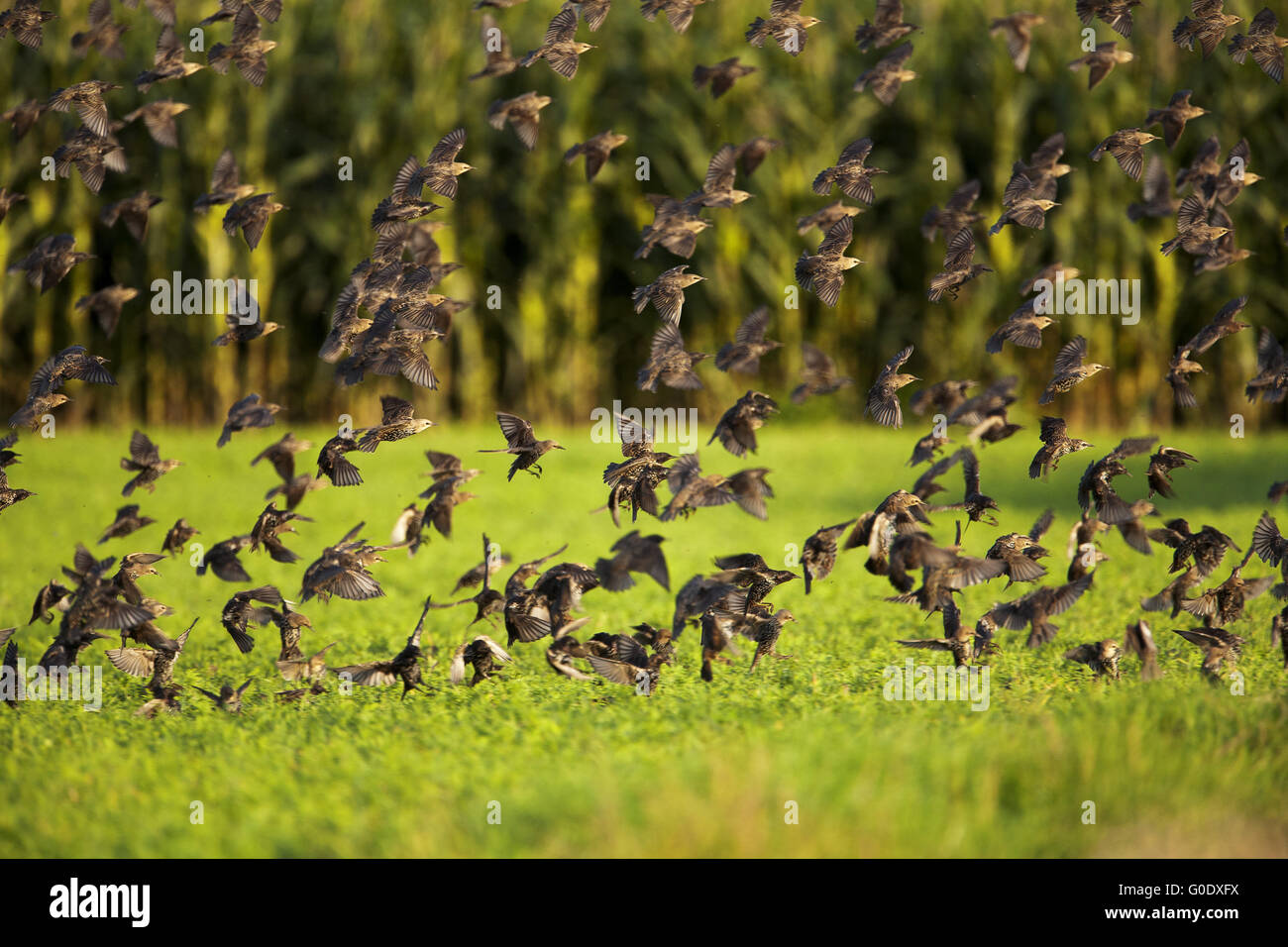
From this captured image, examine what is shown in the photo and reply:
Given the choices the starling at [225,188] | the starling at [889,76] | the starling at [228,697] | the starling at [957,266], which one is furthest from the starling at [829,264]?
the starling at [228,697]

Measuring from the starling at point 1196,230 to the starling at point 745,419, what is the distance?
148cm

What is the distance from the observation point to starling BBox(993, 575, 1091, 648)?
14.0 ft

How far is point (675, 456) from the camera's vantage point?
455 centimetres

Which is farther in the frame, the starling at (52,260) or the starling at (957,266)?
the starling at (52,260)

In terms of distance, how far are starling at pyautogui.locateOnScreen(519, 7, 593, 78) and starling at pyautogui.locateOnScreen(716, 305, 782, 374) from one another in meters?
1.07

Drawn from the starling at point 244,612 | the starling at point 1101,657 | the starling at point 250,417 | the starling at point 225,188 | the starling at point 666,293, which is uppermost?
the starling at point 225,188

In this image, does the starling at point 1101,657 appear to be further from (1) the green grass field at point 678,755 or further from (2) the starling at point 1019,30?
(2) the starling at point 1019,30

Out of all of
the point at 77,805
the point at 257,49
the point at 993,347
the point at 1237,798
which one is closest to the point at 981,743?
the point at 1237,798

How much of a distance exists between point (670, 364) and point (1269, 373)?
2.01m

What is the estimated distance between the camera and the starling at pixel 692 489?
413 centimetres

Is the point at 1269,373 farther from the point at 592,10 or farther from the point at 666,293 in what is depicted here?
the point at 592,10

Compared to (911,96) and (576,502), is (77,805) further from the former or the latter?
(911,96)

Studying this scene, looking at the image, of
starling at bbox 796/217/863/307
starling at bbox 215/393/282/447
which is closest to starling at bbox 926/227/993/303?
starling at bbox 796/217/863/307

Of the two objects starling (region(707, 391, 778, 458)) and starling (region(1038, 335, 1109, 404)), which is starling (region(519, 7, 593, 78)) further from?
starling (region(1038, 335, 1109, 404))
